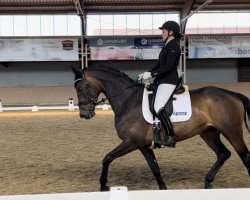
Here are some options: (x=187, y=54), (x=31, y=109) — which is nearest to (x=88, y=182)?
(x=31, y=109)

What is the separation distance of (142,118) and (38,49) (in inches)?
748

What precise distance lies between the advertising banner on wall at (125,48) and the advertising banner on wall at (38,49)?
4.12ft

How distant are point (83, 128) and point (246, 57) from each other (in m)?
14.8

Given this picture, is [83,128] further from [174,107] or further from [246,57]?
[246,57]

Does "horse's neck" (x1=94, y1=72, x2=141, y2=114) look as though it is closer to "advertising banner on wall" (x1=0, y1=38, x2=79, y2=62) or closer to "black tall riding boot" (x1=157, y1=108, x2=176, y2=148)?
"black tall riding boot" (x1=157, y1=108, x2=176, y2=148)

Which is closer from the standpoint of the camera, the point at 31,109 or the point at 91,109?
the point at 91,109

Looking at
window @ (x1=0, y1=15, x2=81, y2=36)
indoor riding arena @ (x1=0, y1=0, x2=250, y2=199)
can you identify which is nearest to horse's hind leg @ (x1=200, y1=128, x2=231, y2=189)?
indoor riding arena @ (x1=0, y1=0, x2=250, y2=199)

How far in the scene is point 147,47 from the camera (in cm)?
2317

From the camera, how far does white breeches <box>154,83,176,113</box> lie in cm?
466

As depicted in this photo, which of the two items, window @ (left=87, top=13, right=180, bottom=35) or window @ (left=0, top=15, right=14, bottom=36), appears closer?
window @ (left=0, top=15, right=14, bottom=36)

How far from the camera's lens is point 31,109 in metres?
Answer: 18.1

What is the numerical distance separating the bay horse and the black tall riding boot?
101mm

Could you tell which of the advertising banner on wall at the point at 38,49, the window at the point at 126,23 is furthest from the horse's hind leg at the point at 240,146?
the window at the point at 126,23

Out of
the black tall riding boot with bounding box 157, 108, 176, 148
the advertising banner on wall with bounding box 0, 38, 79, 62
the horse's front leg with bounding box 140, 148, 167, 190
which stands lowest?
the horse's front leg with bounding box 140, 148, 167, 190
